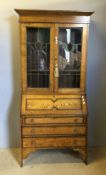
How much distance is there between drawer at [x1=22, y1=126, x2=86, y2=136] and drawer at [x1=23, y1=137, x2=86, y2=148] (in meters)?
0.06

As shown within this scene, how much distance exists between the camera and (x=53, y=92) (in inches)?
113

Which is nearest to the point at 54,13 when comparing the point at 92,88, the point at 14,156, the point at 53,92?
the point at 53,92

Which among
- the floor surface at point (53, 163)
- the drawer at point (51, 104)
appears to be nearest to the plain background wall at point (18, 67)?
the floor surface at point (53, 163)

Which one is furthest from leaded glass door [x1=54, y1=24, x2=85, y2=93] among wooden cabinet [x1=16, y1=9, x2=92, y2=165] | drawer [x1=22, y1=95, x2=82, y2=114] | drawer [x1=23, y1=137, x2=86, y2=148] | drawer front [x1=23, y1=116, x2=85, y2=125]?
drawer [x1=23, y1=137, x2=86, y2=148]

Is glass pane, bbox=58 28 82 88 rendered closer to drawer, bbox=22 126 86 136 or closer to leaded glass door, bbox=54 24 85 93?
leaded glass door, bbox=54 24 85 93

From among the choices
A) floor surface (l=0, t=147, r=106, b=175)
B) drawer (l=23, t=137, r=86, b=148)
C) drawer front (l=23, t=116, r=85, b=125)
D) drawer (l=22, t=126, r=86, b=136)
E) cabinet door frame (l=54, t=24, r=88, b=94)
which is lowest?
floor surface (l=0, t=147, r=106, b=175)

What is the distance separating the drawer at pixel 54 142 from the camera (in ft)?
9.36

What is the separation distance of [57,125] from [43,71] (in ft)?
2.10

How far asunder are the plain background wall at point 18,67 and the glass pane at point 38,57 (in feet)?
1.09

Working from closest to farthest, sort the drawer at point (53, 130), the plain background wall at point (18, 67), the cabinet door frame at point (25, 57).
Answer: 1. the cabinet door frame at point (25, 57)
2. the drawer at point (53, 130)
3. the plain background wall at point (18, 67)

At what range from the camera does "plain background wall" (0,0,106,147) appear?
3.02 metres

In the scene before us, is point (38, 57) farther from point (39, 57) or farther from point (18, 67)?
point (18, 67)

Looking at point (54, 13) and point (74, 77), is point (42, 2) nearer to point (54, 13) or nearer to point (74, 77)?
point (54, 13)

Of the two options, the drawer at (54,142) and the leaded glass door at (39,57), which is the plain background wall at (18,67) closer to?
the leaded glass door at (39,57)
